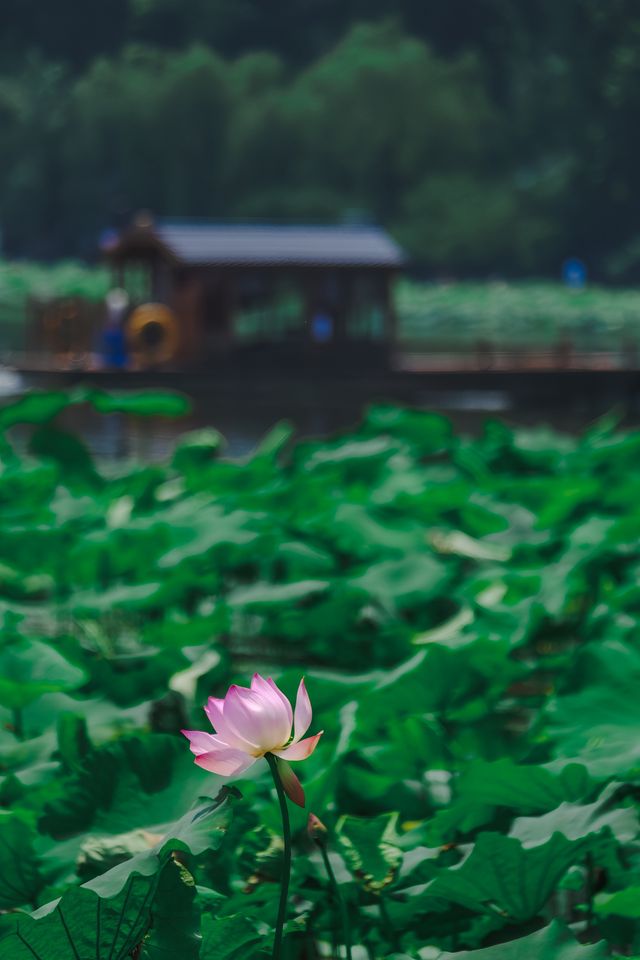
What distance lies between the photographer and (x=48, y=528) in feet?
5.48

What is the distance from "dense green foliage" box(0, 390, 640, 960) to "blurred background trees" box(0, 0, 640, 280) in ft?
101

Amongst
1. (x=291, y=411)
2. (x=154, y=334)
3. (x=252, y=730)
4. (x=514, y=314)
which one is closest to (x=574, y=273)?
(x=514, y=314)

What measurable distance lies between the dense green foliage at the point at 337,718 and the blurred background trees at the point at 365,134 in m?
30.8

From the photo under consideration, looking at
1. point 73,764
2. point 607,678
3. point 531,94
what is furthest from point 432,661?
point 531,94

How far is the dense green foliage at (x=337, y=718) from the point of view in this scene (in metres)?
0.78

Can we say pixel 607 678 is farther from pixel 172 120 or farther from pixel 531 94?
pixel 531 94

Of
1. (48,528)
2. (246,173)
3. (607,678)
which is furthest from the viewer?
(246,173)

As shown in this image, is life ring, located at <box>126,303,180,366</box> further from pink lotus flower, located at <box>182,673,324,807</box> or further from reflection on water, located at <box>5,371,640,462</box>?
pink lotus flower, located at <box>182,673,324,807</box>

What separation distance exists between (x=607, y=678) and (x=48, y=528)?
805 millimetres

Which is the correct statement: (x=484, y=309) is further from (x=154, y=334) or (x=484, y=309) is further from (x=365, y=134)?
(x=154, y=334)

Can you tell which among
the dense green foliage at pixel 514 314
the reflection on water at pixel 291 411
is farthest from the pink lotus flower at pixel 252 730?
the dense green foliage at pixel 514 314

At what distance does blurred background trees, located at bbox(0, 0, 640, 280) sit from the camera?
3453 centimetres

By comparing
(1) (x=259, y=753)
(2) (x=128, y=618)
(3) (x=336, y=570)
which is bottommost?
(2) (x=128, y=618)

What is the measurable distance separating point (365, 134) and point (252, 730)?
3546cm
